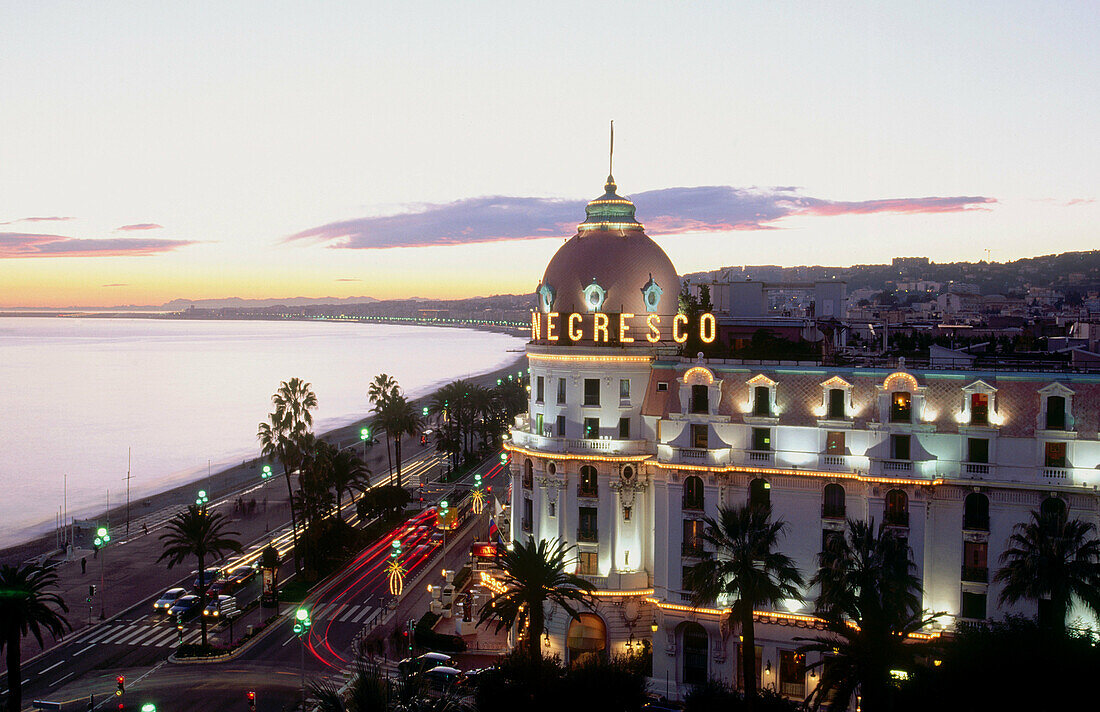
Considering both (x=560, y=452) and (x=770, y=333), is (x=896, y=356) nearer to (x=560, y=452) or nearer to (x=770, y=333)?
(x=770, y=333)

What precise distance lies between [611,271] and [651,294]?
3026mm

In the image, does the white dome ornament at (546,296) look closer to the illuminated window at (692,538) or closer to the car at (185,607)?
the illuminated window at (692,538)

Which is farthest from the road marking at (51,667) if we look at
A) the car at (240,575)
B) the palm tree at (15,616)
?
the car at (240,575)

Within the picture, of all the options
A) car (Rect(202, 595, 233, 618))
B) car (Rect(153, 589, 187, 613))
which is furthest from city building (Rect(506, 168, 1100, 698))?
car (Rect(153, 589, 187, 613))

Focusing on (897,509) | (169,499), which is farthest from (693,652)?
(169,499)

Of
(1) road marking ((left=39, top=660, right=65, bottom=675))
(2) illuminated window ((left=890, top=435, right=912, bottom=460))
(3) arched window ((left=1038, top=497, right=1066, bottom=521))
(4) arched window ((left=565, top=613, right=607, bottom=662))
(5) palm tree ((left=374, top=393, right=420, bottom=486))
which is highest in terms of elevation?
(2) illuminated window ((left=890, top=435, right=912, bottom=460))

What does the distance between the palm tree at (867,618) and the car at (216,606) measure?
42821 millimetres

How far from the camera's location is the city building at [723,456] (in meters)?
44.5

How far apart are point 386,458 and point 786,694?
90.2 metres

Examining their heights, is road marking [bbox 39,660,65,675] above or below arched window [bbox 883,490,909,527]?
below

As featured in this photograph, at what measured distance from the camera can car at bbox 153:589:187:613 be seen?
2501 inches

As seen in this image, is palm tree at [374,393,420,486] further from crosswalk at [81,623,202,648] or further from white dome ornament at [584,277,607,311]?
white dome ornament at [584,277,607,311]

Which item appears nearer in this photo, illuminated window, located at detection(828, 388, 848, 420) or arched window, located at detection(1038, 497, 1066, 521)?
arched window, located at detection(1038, 497, 1066, 521)

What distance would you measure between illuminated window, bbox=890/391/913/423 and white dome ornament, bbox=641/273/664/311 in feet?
52.8
